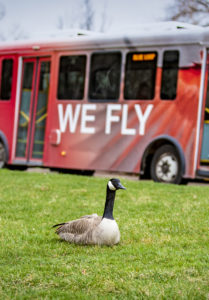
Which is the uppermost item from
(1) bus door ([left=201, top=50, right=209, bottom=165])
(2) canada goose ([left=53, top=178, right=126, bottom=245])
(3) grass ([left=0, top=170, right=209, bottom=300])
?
(1) bus door ([left=201, top=50, right=209, bottom=165])

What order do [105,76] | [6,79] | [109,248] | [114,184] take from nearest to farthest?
[109,248] → [114,184] → [105,76] → [6,79]

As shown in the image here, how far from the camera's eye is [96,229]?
7.81 metres

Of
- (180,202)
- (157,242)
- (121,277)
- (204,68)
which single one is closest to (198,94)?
(204,68)

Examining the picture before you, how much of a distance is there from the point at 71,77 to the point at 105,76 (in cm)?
116

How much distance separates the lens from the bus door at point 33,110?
711 inches

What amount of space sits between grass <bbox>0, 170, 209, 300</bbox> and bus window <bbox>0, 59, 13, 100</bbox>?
21.2ft

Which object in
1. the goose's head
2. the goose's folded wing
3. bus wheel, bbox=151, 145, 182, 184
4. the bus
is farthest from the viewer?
bus wheel, bbox=151, 145, 182, 184

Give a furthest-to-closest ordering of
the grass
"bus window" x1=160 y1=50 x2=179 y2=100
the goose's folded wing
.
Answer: "bus window" x1=160 y1=50 x2=179 y2=100 < the goose's folded wing < the grass

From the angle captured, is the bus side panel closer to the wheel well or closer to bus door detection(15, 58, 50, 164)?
the wheel well

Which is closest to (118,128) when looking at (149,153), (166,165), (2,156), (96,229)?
(149,153)

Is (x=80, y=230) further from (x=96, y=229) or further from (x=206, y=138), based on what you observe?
(x=206, y=138)

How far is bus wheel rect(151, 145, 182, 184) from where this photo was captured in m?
15.2

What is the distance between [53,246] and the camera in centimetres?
789

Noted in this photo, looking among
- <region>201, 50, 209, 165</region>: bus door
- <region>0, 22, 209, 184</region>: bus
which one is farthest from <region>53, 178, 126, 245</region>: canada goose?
<region>0, 22, 209, 184</region>: bus
